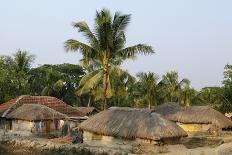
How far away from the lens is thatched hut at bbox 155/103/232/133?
32.1m

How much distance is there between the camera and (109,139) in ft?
72.6

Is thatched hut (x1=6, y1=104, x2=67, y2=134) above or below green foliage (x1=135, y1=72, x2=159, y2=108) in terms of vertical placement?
below

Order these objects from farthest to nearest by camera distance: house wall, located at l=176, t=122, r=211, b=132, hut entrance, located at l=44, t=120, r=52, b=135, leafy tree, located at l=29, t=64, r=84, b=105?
leafy tree, located at l=29, t=64, r=84, b=105 < house wall, located at l=176, t=122, r=211, b=132 < hut entrance, located at l=44, t=120, r=52, b=135

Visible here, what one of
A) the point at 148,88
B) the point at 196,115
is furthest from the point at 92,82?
the point at 148,88

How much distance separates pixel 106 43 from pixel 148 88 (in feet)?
56.6

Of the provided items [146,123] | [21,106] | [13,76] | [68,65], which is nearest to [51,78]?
[68,65]

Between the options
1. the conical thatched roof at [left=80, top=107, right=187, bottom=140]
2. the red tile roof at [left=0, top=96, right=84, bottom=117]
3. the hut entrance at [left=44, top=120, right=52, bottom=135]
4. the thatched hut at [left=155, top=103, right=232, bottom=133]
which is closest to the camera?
the conical thatched roof at [left=80, top=107, right=187, bottom=140]

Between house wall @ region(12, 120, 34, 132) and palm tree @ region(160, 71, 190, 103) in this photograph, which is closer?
house wall @ region(12, 120, 34, 132)

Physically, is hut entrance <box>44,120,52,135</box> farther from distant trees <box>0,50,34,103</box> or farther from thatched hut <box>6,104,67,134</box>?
distant trees <box>0,50,34,103</box>

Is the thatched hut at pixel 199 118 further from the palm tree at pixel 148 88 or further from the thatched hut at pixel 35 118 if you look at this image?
the thatched hut at pixel 35 118

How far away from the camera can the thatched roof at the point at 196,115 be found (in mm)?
32219

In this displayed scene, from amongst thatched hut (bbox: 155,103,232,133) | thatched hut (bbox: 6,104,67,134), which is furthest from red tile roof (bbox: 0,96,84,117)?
thatched hut (bbox: 155,103,232,133)

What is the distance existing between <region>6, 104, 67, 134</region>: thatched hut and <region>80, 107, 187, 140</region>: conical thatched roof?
5.00 m

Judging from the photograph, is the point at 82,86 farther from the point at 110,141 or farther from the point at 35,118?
the point at 110,141
